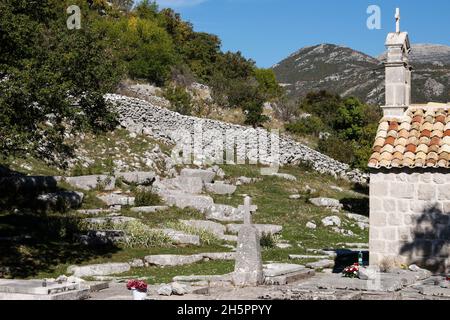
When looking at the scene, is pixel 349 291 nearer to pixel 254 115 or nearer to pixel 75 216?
pixel 75 216

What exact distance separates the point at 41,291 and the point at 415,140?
8496 mm

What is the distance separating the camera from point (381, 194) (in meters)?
14.5

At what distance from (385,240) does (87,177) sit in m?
16.1

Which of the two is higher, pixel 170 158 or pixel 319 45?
pixel 319 45

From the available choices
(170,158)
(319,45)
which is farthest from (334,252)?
(319,45)

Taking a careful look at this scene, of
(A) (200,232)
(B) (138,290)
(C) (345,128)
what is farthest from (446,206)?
(C) (345,128)

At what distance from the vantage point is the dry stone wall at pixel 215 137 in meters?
36.5

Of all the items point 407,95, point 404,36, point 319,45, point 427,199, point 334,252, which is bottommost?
point 334,252

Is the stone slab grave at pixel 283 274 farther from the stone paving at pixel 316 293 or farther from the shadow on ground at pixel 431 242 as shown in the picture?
the shadow on ground at pixel 431 242

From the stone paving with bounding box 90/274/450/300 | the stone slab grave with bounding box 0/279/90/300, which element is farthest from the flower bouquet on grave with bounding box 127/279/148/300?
the stone slab grave with bounding box 0/279/90/300

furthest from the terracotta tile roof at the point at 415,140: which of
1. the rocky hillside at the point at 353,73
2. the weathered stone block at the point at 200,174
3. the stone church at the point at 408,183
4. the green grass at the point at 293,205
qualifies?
the rocky hillside at the point at 353,73

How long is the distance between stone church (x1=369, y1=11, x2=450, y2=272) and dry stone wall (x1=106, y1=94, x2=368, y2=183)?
21404mm

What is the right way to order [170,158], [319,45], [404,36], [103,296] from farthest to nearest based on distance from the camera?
[319,45]
[170,158]
[404,36]
[103,296]

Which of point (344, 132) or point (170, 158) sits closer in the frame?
point (170, 158)
